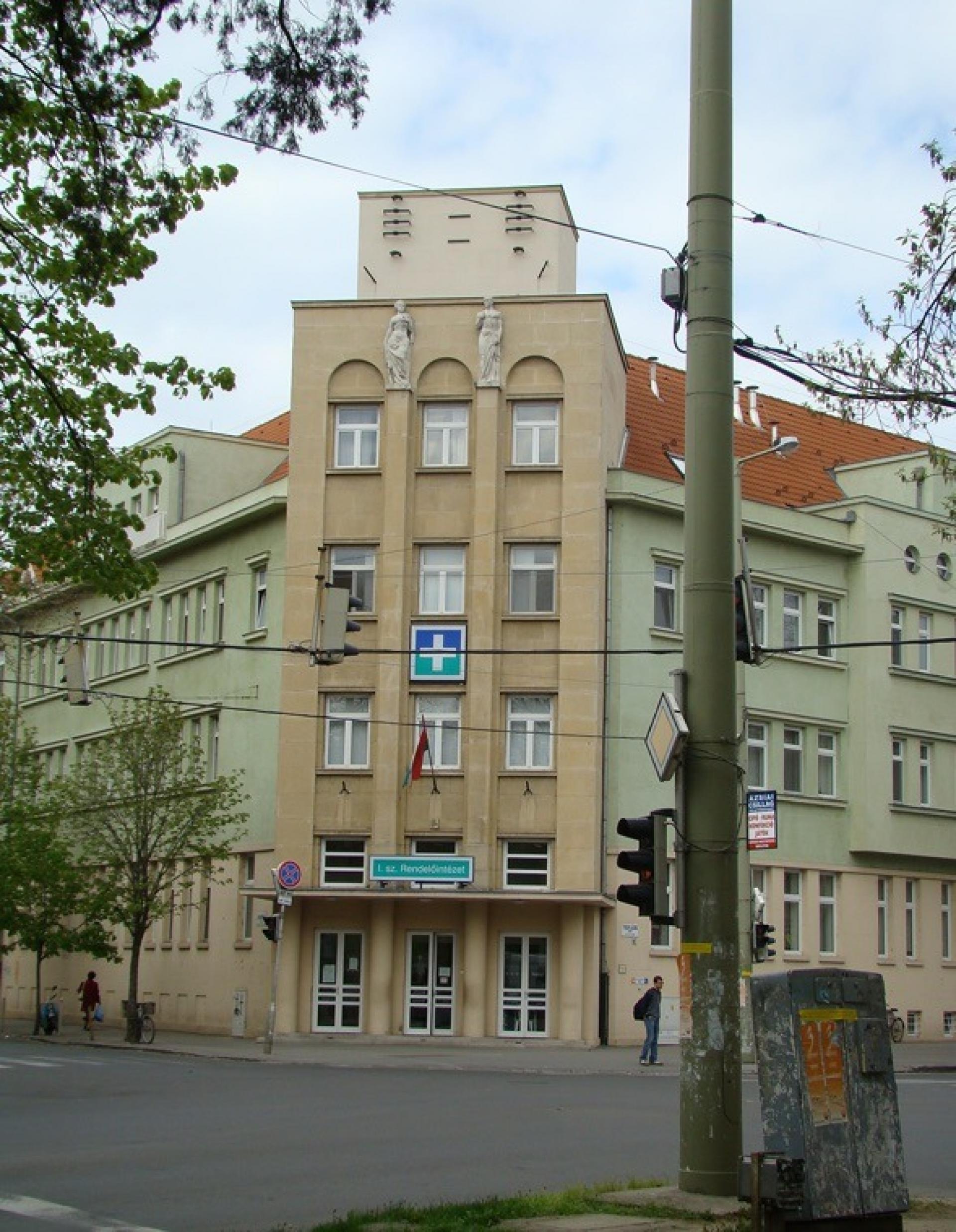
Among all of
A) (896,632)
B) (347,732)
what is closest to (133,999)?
(347,732)

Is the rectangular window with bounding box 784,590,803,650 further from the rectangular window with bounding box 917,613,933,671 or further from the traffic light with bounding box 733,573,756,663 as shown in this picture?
the traffic light with bounding box 733,573,756,663

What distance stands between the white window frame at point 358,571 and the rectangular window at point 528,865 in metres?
6.21

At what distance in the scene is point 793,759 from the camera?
4466cm

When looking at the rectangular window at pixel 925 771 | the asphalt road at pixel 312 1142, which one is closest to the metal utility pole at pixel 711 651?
the asphalt road at pixel 312 1142

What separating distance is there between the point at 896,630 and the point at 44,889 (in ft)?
72.5

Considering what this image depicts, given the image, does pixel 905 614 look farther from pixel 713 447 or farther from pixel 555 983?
Answer: pixel 713 447

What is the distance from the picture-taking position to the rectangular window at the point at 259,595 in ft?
147

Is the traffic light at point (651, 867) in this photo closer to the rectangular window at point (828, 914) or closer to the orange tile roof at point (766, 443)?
the orange tile roof at point (766, 443)

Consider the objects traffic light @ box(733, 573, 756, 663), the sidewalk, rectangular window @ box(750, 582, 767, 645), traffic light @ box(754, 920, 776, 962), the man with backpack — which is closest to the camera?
traffic light @ box(733, 573, 756, 663)

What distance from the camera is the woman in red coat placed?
46.0 m

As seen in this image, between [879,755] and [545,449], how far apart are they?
11.7 meters

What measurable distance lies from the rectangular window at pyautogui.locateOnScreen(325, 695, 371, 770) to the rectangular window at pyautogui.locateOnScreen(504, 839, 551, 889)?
12.5 ft

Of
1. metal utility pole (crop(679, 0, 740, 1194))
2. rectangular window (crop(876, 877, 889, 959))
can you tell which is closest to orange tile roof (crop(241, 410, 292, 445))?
rectangular window (crop(876, 877, 889, 959))

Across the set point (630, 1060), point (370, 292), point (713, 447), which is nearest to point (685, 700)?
point (713, 447)
